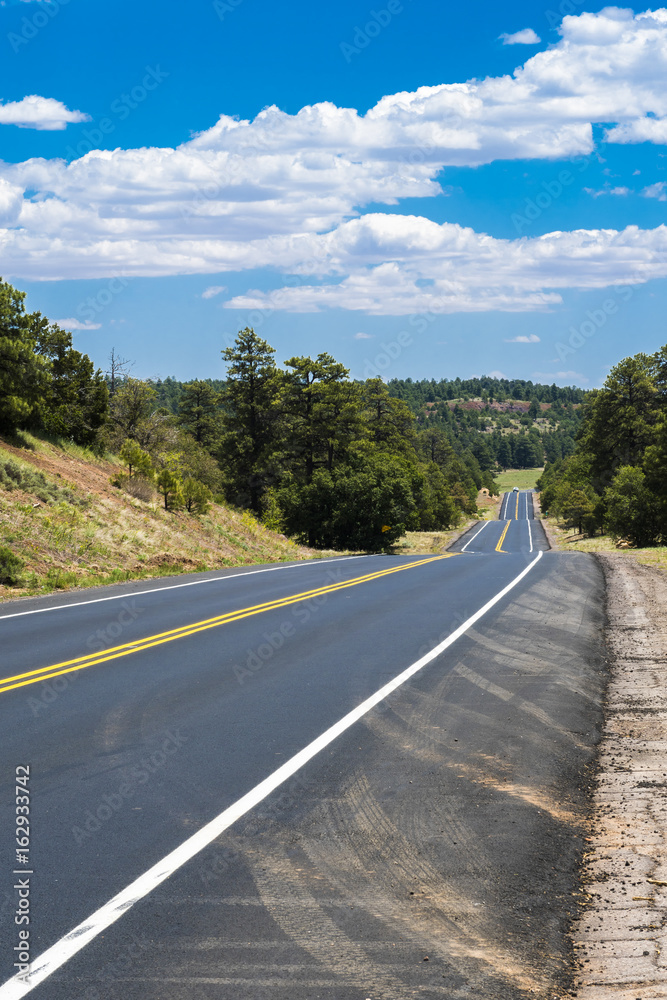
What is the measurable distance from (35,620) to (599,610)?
33.0ft

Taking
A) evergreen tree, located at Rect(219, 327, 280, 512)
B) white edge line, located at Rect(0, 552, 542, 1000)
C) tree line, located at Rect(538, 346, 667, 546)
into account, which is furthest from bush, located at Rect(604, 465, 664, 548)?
white edge line, located at Rect(0, 552, 542, 1000)

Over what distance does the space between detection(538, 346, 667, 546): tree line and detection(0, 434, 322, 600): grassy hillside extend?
32.7 m

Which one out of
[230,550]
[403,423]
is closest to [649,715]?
[230,550]

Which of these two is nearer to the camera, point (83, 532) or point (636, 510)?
point (83, 532)

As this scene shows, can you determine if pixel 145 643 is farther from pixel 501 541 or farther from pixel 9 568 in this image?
pixel 501 541

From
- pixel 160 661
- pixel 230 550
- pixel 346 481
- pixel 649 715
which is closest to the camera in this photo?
pixel 649 715

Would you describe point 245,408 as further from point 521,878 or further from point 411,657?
point 521,878

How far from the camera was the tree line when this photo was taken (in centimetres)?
5700

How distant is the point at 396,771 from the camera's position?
6395mm

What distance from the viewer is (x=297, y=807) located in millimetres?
5617

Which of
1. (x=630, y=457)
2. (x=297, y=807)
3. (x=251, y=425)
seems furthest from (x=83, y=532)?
(x=630, y=457)

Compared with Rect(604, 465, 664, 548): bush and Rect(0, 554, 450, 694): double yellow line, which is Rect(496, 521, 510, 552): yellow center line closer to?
Rect(604, 465, 664, 548): bush

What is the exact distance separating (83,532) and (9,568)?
5.05 meters

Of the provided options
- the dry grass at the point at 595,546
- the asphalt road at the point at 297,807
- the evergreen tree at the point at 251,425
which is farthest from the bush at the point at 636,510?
the asphalt road at the point at 297,807
